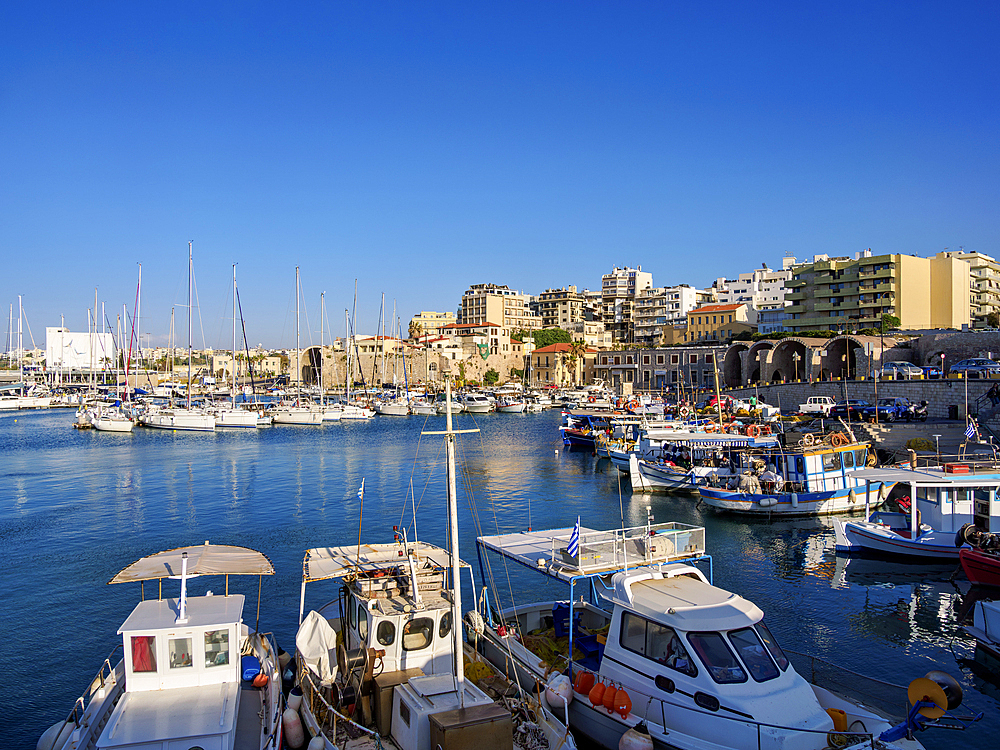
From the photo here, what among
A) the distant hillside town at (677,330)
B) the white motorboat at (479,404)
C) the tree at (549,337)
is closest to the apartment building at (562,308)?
the distant hillside town at (677,330)


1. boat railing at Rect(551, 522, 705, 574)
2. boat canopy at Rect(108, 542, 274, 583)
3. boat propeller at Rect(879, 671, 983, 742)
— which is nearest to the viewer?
boat propeller at Rect(879, 671, 983, 742)

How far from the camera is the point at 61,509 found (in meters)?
31.3

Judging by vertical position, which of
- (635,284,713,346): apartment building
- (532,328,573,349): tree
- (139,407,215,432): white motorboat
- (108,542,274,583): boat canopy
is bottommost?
(139,407,215,432): white motorboat

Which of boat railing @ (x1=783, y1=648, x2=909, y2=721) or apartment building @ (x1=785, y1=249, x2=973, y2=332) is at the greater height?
apartment building @ (x1=785, y1=249, x2=973, y2=332)

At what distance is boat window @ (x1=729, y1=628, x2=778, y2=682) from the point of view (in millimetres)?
9484

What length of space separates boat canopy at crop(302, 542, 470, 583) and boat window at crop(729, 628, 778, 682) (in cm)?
482

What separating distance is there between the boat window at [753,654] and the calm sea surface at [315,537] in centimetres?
475

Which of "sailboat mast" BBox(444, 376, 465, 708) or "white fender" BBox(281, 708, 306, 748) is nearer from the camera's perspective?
"sailboat mast" BBox(444, 376, 465, 708)

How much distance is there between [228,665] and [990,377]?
167ft

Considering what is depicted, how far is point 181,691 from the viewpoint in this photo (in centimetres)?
990

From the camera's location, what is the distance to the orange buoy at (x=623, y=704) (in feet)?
32.7

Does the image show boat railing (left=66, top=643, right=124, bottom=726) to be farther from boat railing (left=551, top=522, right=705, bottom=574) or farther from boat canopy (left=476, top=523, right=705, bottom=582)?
boat railing (left=551, top=522, right=705, bottom=574)

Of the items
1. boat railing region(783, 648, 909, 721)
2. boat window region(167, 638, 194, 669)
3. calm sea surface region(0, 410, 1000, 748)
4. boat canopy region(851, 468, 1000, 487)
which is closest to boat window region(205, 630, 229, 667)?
boat window region(167, 638, 194, 669)

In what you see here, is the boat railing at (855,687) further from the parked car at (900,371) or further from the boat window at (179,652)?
the parked car at (900,371)
